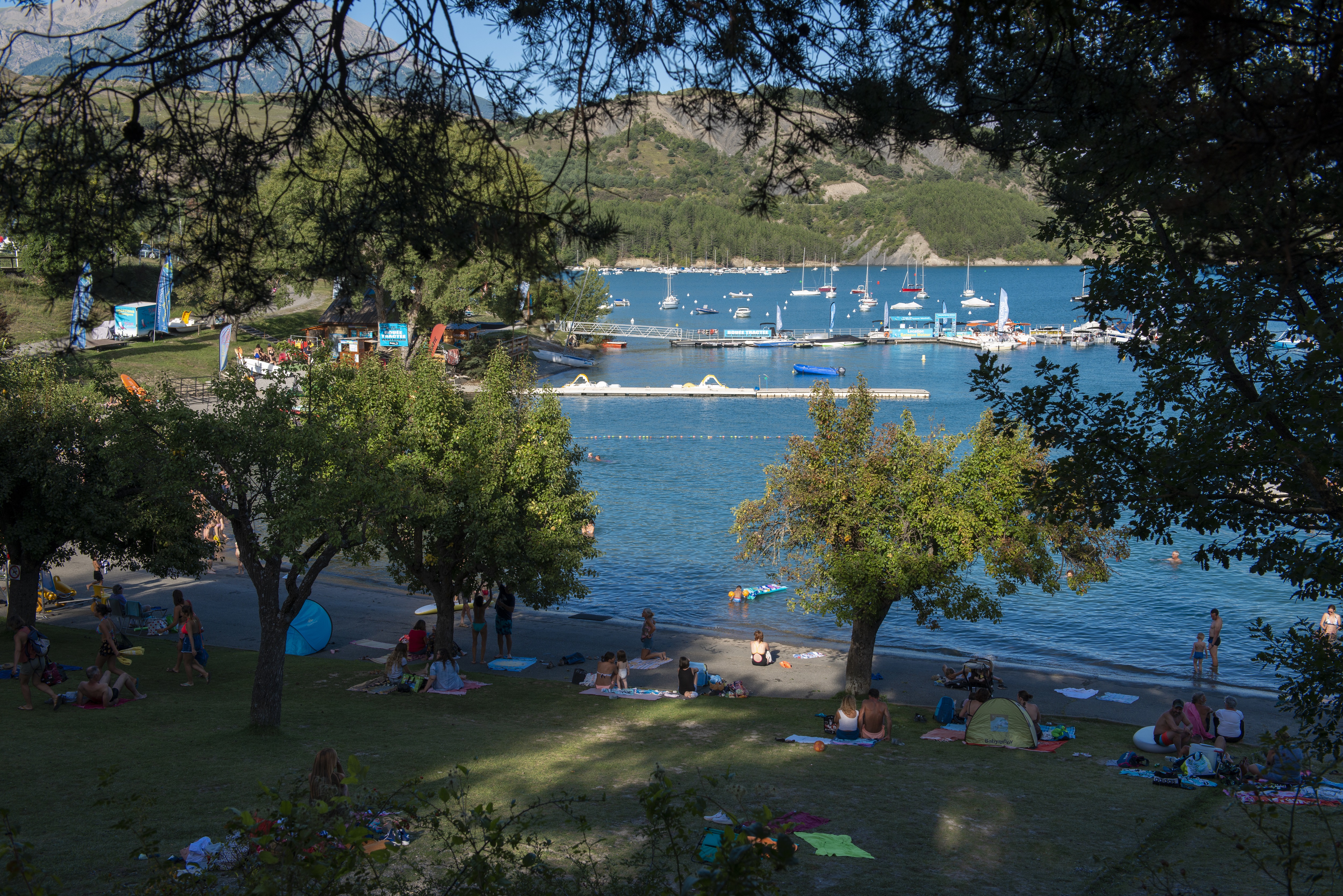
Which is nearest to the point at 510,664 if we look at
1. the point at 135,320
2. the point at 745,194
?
the point at 745,194

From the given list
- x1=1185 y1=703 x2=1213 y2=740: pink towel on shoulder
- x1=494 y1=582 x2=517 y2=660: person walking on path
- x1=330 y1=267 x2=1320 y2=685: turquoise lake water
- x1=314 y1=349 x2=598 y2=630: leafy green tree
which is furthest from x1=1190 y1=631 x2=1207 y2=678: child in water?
x1=494 y1=582 x2=517 y2=660: person walking on path

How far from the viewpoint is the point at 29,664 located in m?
12.6

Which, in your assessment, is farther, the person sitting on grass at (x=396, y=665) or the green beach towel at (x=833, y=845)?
the person sitting on grass at (x=396, y=665)

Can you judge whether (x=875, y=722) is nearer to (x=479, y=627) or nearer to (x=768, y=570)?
(x=479, y=627)

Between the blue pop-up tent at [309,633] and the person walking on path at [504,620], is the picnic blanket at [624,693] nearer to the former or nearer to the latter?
the person walking on path at [504,620]

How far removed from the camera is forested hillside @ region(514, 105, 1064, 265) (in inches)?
314

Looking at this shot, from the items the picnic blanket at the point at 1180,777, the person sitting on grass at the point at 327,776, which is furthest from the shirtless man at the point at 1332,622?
the person sitting on grass at the point at 327,776

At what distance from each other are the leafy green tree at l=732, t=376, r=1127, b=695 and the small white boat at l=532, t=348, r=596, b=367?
5825 centimetres

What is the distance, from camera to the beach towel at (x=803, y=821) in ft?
27.9

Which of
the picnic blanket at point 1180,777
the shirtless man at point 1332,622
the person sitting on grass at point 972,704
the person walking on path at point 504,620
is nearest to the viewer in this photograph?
the picnic blanket at point 1180,777

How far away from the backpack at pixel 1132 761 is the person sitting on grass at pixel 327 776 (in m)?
9.48

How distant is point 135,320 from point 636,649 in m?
48.5

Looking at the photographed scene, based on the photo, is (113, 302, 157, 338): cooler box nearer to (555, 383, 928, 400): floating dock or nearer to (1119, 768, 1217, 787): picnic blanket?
(555, 383, 928, 400): floating dock

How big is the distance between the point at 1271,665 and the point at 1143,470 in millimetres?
19581
